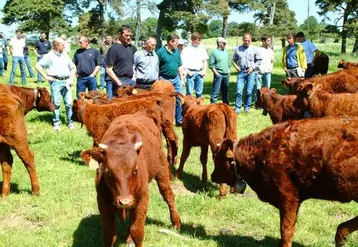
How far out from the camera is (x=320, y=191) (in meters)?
4.64

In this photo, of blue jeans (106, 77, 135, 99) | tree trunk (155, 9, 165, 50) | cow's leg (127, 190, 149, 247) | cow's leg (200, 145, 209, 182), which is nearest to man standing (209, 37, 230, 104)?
blue jeans (106, 77, 135, 99)

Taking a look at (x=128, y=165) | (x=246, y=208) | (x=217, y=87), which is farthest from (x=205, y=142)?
(x=217, y=87)

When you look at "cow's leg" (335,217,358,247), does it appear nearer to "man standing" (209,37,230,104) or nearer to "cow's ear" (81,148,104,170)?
"cow's ear" (81,148,104,170)

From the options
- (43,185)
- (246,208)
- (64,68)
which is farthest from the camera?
(64,68)

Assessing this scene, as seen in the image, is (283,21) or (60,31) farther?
(283,21)

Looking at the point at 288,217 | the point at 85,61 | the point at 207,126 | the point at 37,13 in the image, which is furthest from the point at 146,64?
the point at 37,13

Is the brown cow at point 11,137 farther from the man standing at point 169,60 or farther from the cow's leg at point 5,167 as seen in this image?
the man standing at point 169,60

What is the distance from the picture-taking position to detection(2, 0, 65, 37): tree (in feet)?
174

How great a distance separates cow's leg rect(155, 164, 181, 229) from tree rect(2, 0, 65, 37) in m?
51.1

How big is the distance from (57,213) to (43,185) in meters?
1.26

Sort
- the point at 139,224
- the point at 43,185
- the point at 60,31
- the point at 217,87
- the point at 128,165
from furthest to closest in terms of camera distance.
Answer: the point at 60,31 < the point at 217,87 < the point at 43,185 < the point at 139,224 < the point at 128,165

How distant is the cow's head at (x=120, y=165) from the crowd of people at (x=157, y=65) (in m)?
5.56

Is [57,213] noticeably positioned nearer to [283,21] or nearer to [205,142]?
[205,142]

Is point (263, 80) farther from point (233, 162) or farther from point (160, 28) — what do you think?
point (160, 28)
